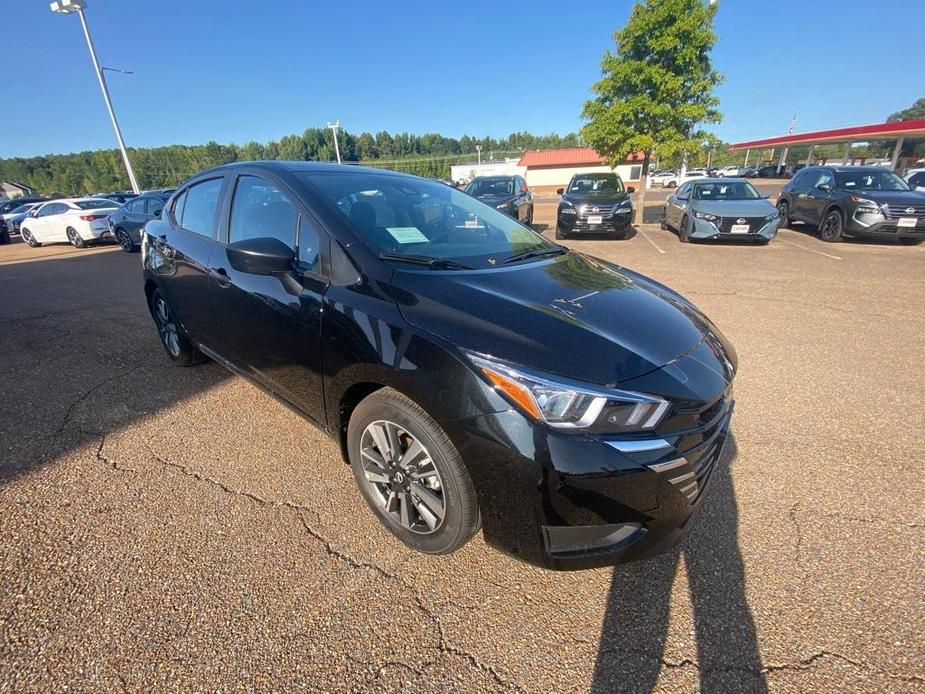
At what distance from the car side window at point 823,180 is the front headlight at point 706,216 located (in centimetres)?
343

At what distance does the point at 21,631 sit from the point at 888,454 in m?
4.24

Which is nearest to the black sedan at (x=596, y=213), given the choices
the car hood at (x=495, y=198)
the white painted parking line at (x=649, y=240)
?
the white painted parking line at (x=649, y=240)

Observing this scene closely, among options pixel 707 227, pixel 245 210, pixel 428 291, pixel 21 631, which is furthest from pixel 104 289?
pixel 707 227

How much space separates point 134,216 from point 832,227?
16951mm

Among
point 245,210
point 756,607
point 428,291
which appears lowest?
point 756,607

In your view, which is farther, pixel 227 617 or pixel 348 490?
pixel 348 490

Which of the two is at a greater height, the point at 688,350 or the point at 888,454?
the point at 688,350

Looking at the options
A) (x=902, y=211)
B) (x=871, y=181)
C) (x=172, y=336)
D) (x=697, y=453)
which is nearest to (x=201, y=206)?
(x=172, y=336)

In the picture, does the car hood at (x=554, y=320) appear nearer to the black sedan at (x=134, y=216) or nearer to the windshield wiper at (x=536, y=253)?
the windshield wiper at (x=536, y=253)

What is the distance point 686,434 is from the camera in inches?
61.5

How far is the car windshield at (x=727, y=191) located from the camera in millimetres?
9984

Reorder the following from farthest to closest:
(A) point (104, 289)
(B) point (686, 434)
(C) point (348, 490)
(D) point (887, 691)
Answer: (A) point (104, 289) < (C) point (348, 490) < (B) point (686, 434) < (D) point (887, 691)

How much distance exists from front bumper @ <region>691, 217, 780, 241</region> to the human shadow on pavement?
8.93 metres

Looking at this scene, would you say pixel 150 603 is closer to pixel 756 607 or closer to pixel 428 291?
pixel 428 291
